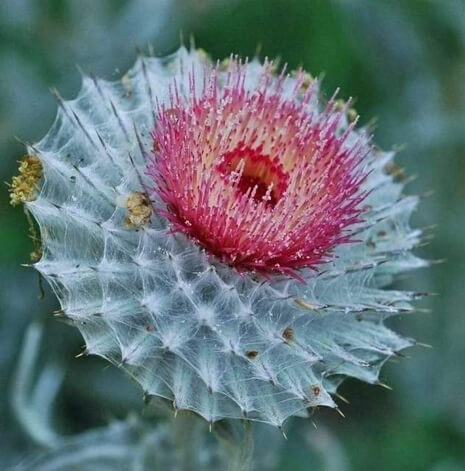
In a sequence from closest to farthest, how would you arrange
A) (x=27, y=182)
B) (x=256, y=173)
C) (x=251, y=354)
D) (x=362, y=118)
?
(x=251, y=354), (x=27, y=182), (x=256, y=173), (x=362, y=118)

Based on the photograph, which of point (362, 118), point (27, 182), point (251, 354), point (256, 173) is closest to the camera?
point (251, 354)

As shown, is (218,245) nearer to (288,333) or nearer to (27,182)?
(288,333)

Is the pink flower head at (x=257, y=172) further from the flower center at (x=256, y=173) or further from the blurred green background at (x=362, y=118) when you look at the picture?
the blurred green background at (x=362, y=118)

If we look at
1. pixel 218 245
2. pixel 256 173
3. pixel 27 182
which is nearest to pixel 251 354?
pixel 218 245

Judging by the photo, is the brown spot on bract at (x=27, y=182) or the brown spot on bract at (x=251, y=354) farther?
the brown spot on bract at (x=27, y=182)

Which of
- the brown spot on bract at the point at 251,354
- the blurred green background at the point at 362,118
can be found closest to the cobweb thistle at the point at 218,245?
the brown spot on bract at the point at 251,354

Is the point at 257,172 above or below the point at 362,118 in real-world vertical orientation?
below

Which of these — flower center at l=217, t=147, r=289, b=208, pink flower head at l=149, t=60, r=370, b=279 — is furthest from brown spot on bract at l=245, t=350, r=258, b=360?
flower center at l=217, t=147, r=289, b=208
